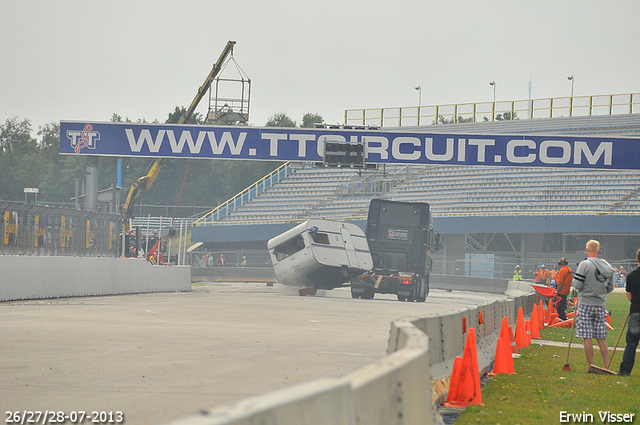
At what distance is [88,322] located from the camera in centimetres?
1494

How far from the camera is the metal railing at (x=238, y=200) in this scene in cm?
5803

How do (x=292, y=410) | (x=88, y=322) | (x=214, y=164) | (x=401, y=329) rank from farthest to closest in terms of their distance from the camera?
(x=214, y=164)
(x=88, y=322)
(x=401, y=329)
(x=292, y=410)

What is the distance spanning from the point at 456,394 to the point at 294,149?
23.9m

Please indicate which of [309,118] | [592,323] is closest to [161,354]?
[592,323]

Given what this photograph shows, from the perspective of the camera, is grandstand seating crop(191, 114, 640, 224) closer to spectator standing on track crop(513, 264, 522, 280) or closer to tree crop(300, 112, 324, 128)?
spectator standing on track crop(513, 264, 522, 280)

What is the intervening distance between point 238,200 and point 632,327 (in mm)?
49359

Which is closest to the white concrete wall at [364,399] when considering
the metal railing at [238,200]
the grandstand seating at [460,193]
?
the grandstand seating at [460,193]

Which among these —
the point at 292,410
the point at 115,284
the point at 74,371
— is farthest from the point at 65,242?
the point at 292,410

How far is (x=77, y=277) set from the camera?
23.5 m

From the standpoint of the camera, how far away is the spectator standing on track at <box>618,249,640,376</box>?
10633 millimetres

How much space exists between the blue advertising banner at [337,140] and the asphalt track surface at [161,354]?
42.4 ft

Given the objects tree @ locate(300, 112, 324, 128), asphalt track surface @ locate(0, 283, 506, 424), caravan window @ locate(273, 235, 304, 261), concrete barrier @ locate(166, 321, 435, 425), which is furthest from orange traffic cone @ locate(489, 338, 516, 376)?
tree @ locate(300, 112, 324, 128)

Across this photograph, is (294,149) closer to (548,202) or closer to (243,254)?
(243,254)

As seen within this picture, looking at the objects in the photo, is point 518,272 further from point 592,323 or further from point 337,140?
point 592,323
